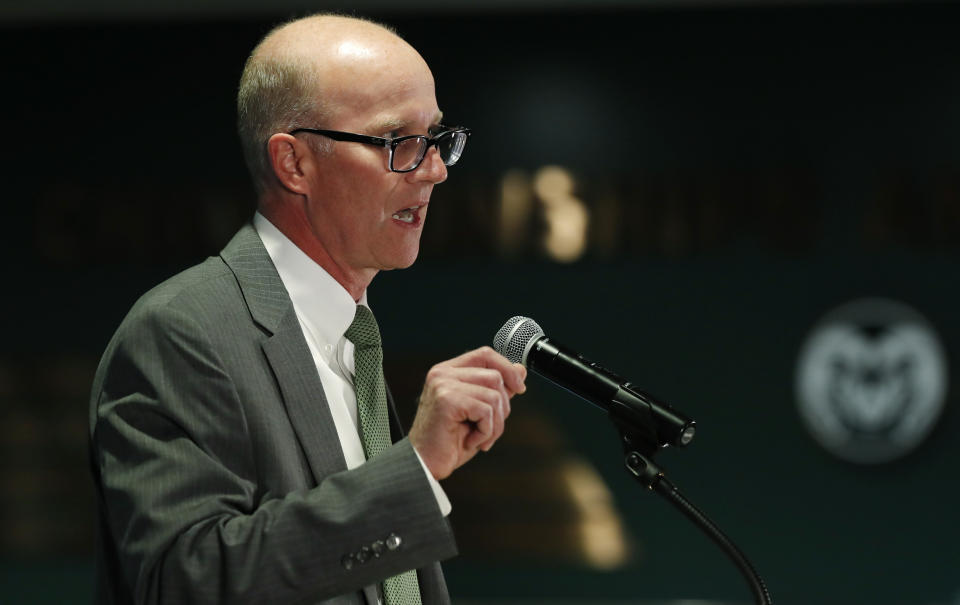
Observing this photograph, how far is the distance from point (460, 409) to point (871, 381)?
3930mm

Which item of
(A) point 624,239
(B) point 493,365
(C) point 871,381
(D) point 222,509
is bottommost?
(C) point 871,381

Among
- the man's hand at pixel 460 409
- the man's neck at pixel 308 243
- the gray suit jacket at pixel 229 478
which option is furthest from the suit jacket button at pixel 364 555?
the man's neck at pixel 308 243

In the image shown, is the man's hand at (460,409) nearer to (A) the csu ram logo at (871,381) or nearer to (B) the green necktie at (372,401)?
(B) the green necktie at (372,401)

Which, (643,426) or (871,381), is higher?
(643,426)

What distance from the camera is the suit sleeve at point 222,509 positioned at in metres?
1.10

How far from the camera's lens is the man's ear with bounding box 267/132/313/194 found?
4.85 feet

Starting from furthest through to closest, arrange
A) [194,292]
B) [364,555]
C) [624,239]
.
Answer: [624,239], [194,292], [364,555]

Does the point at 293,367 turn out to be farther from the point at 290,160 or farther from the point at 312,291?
the point at 290,160

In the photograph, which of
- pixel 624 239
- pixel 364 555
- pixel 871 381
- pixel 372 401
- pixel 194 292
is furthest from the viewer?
pixel 624 239

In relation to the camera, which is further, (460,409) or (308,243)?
(308,243)

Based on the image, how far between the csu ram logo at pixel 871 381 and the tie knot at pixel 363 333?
365 centimetres

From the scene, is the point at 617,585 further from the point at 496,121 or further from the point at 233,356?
the point at 233,356

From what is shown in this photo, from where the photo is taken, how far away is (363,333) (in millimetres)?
1465

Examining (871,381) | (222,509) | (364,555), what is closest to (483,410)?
(364,555)
